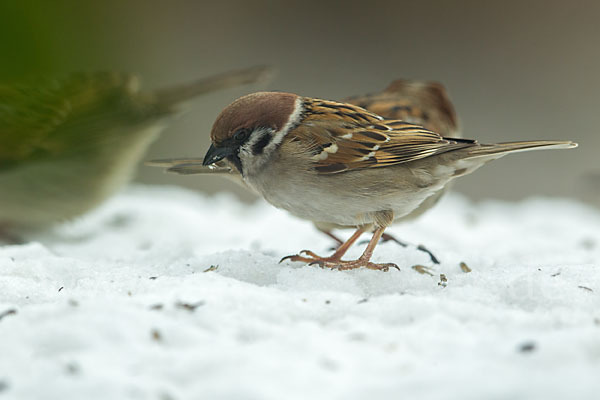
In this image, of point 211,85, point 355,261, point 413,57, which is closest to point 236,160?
point 355,261

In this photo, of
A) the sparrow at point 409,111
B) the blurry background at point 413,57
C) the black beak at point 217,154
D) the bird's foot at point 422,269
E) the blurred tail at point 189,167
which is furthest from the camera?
the blurry background at point 413,57

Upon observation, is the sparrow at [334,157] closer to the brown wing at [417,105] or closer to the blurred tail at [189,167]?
the blurred tail at [189,167]

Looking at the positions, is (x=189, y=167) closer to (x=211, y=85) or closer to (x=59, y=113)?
(x=211, y=85)

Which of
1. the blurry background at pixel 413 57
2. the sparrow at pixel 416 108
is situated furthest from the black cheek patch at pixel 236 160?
the blurry background at pixel 413 57

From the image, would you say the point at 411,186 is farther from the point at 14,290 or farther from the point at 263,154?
the point at 14,290

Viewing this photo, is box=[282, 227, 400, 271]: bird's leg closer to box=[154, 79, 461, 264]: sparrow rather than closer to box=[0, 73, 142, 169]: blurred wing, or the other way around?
box=[154, 79, 461, 264]: sparrow
